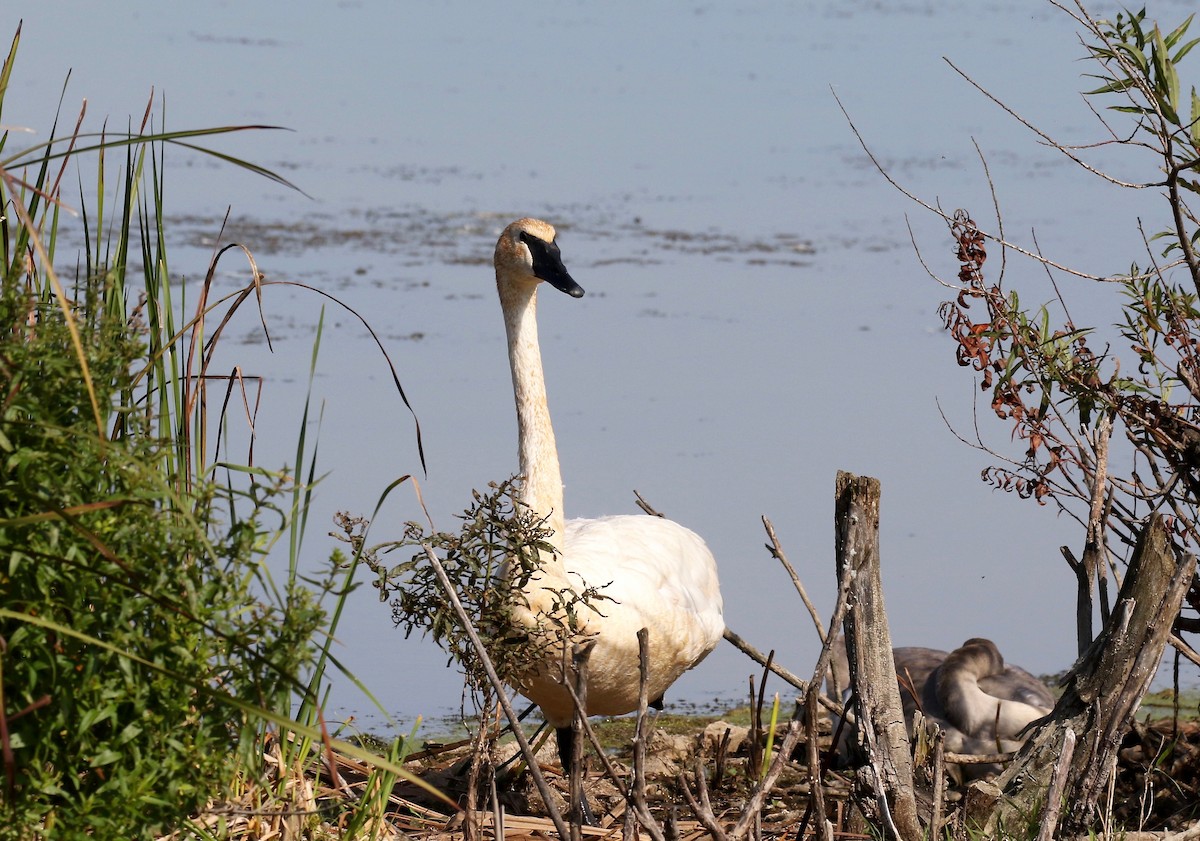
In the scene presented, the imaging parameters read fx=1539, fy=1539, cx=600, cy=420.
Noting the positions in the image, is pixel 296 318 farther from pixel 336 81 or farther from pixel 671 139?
pixel 336 81

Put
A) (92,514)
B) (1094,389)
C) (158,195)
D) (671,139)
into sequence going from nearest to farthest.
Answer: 1. (92,514)
2. (158,195)
3. (1094,389)
4. (671,139)

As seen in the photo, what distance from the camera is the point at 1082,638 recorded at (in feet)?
16.9

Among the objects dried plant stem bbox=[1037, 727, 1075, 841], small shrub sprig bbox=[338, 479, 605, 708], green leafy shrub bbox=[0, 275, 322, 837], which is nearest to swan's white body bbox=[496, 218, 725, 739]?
Result: small shrub sprig bbox=[338, 479, 605, 708]

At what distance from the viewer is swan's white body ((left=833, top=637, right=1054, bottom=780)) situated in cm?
586

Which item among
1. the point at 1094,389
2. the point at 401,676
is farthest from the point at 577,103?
the point at 1094,389

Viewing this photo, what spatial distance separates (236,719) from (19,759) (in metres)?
0.41

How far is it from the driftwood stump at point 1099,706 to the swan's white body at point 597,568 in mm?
1312

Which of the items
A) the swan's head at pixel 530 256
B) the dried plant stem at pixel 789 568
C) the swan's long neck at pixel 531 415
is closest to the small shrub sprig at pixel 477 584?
the dried plant stem at pixel 789 568

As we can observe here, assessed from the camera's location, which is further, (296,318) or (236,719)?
(296,318)

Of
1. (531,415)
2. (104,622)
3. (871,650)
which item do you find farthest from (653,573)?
(104,622)

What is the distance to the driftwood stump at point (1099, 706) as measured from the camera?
4238 mm

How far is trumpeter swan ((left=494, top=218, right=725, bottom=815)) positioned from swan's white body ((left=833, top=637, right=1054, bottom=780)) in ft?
2.73

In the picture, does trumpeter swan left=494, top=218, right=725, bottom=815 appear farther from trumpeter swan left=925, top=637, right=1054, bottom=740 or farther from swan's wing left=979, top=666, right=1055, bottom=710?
swan's wing left=979, top=666, right=1055, bottom=710

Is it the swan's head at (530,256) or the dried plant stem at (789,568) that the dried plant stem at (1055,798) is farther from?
the swan's head at (530,256)
